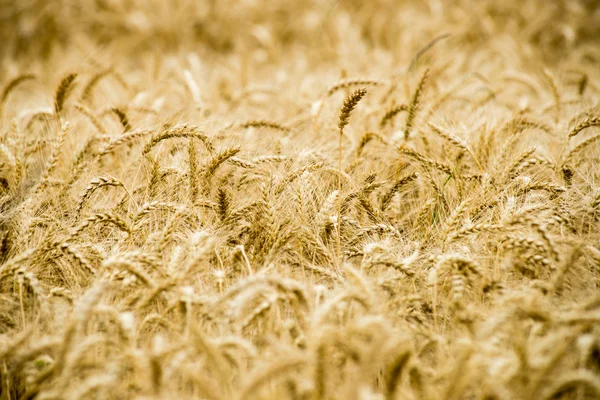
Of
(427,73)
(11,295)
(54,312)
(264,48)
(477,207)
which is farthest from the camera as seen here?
(264,48)

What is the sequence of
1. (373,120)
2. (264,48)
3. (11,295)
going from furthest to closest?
(264,48) → (373,120) → (11,295)

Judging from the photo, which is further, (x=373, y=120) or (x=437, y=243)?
(x=373, y=120)

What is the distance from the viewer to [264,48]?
197 inches

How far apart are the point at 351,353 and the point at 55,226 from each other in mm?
1136

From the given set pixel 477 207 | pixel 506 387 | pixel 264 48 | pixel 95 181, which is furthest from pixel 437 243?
pixel 264 48

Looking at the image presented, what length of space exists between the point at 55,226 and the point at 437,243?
139 centimetres

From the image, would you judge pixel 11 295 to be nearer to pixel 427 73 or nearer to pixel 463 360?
pixel 463 360

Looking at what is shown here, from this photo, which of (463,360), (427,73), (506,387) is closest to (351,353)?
(463,360)

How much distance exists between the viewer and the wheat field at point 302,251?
3.71ft

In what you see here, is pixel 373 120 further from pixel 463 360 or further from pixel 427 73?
pixel 463 360

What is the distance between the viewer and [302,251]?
5.63 feet

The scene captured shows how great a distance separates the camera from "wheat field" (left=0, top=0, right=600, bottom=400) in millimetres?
1130

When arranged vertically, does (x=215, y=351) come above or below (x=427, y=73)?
below

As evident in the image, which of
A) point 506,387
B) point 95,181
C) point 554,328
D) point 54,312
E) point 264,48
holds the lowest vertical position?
point 506,387
